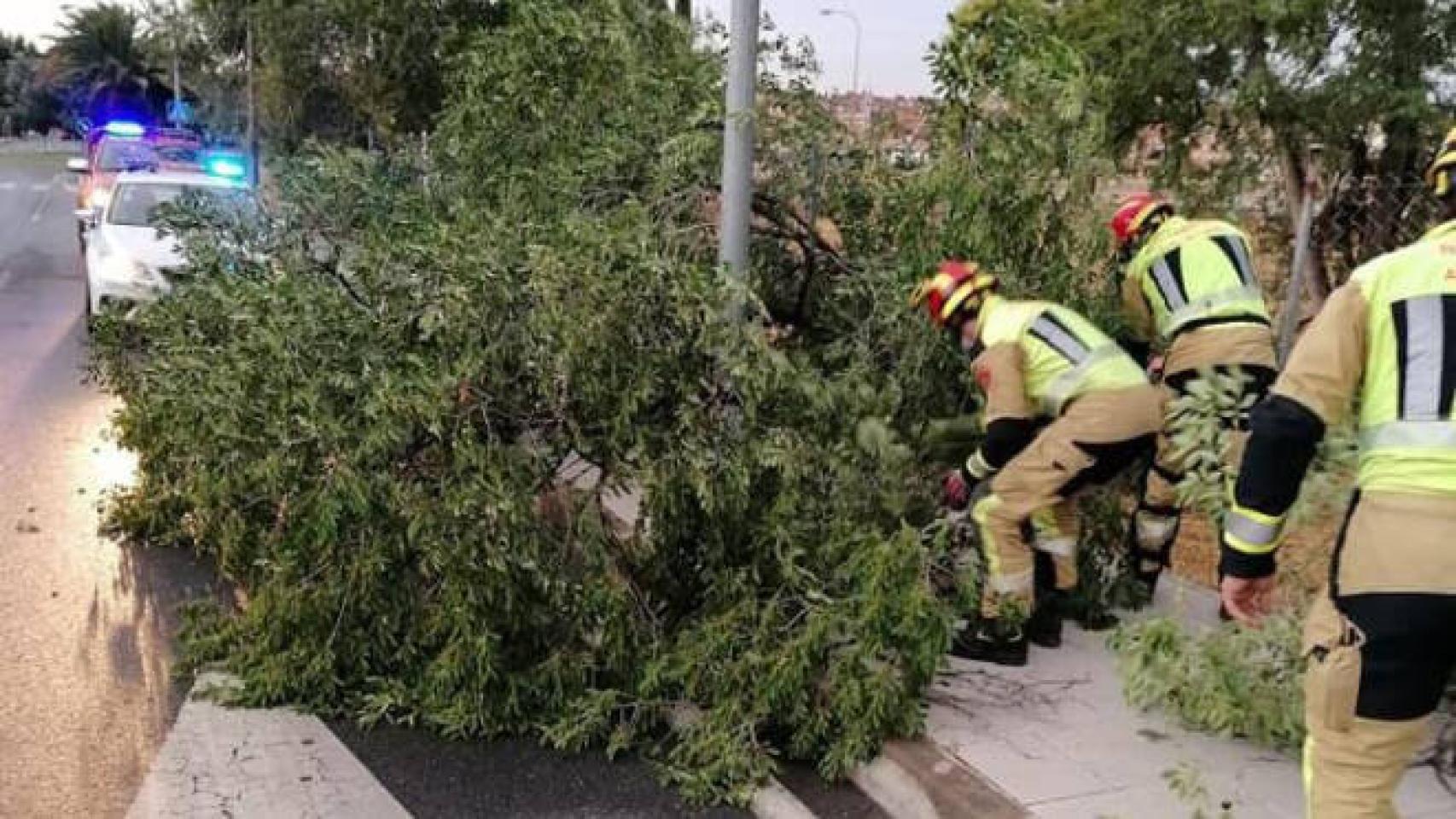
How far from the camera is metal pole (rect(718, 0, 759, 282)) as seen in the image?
493cm

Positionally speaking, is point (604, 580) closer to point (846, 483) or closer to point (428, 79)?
point (846, 483)

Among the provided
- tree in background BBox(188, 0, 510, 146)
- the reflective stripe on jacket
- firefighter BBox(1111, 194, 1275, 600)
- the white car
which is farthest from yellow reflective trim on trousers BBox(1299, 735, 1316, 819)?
tree in background BBox(188, 0, 510, 146)

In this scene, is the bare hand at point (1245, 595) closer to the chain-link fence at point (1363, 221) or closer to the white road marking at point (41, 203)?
the chain-link fence at point (1363, 221)

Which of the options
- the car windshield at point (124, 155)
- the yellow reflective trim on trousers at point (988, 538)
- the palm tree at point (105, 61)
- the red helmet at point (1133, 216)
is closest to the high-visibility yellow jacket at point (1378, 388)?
the yellow reflective trim on trousers at point (988, 538)

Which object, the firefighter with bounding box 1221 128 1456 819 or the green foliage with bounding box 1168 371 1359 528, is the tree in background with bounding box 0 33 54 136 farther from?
the firefighter with bounding box 1221 128 1456 819

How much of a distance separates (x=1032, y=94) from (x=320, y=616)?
10.7 ft

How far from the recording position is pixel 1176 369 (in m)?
5.22

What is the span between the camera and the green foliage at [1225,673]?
141 inches

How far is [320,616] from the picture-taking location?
14.8 feet

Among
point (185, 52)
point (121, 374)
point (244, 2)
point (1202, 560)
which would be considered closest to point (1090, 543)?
point (1202, 560)

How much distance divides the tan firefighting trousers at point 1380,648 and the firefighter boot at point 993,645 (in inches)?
77.9

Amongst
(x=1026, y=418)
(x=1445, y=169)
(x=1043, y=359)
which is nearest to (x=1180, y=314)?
(x=1043, y=359)

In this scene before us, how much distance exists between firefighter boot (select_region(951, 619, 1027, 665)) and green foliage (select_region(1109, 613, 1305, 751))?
0.76 metres

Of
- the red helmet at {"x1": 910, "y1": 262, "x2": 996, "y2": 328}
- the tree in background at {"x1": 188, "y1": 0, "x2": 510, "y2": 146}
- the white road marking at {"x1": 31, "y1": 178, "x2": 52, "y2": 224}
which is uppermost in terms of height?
the tree in background at {"x1": 188, "y1": 0, "x2": 510, "y2": 146}
